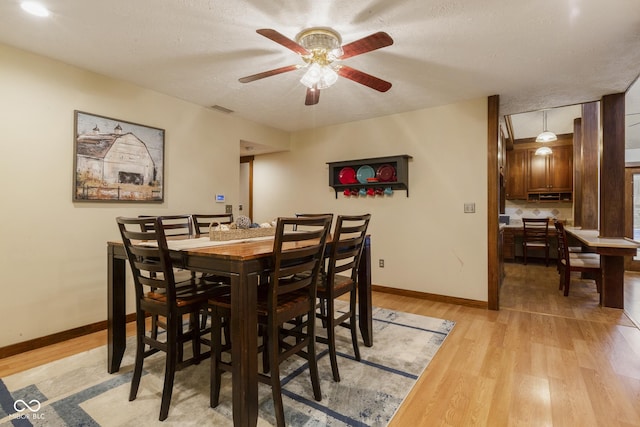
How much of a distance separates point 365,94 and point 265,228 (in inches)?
75.5

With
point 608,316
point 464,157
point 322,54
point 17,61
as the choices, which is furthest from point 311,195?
point 608,316

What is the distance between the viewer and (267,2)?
6.16ft

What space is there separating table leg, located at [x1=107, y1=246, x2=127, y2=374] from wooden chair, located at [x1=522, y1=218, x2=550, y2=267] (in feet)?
20.4

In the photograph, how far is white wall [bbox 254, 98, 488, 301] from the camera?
355cm

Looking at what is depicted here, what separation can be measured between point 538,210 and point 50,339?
7828 mm

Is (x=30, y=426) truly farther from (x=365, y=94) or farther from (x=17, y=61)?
(x=365, y=94)

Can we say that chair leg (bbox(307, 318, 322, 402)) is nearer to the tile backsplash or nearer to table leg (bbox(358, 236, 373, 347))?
table leg (bbox(358, 236, 373, 347))

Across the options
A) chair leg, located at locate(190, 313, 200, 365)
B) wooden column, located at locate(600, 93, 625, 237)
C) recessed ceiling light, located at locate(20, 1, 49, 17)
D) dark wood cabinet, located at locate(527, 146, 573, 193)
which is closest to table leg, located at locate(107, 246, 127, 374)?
chair leg, located at locate(190, 313, 200, 365)

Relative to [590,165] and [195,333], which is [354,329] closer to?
[195,333]

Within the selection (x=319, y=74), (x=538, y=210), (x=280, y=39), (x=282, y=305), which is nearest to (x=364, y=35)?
(x=319, y=74)

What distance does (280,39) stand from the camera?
5.86 feet

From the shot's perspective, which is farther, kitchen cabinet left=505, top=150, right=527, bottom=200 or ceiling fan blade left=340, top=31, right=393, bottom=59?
kitchen cabinet left=505, top=150, right=527, bottom=200

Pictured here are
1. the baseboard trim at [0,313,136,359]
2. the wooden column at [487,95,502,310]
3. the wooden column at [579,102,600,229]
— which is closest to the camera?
the baseboard trim at [0,313,136,359]

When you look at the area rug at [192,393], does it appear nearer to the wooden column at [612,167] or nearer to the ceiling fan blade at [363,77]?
the ceiling fan blade at [363,77]
